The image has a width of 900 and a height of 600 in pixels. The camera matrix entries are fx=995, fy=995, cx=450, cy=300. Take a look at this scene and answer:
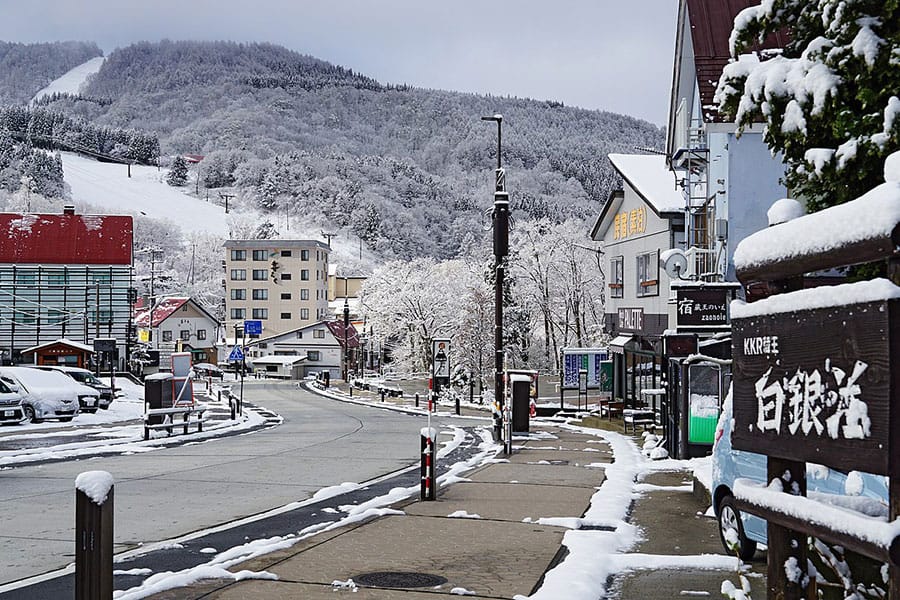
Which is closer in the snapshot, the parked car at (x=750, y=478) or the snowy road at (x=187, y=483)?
the parked car at (x=750, y=478)

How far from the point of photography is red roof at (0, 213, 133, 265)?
2692 inches

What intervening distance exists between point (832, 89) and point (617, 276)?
108 ft

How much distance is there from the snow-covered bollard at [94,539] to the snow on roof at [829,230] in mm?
3591

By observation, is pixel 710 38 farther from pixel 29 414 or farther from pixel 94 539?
pixel 29 414

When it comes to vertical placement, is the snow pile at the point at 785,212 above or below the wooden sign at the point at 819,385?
A: above

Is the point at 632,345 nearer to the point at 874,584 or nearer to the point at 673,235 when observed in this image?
the point at 673,235

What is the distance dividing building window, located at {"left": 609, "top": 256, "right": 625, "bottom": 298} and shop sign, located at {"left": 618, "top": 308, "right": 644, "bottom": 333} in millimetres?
812

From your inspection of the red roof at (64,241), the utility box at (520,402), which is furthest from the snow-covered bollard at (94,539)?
the red roof at (64,241)

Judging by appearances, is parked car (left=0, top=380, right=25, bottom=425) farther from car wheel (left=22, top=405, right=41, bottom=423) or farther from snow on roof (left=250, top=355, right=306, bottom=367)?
snow on roof (left=250, top=355, right=306, bottom=367)

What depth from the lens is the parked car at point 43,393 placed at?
30875 millimetres

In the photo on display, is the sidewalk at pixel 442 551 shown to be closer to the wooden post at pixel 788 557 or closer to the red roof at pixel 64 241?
the wooden post at pixel 788 557

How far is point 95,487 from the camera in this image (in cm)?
546

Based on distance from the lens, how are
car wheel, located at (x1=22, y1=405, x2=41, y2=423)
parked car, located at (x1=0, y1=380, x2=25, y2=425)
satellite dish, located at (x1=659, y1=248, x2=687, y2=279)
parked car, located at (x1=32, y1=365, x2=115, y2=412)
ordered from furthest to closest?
1. parked car, located at (x1=32, y1=365, x2=115, y2=412)
2. car wheel, located at (x1=22, y1=405, x2=41, y2=423)
3. parked car, located at (x1=0, y1=380, x2=25, y2=425)
4. satellite dish, located at (x1=659, y1=248, x2=687, y2=279)

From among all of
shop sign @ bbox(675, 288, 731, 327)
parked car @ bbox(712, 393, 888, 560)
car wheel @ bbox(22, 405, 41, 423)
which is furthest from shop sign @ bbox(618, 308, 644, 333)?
parked car @ bbox(712, 393, 888, 560)
